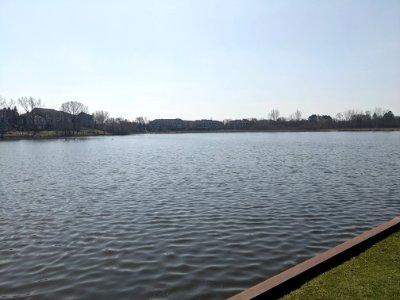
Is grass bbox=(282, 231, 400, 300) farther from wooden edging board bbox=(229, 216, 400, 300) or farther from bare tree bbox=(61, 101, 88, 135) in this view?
bare tree bbox=(61, 101, 88, 135)

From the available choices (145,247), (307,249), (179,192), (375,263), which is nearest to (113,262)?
(145,247)

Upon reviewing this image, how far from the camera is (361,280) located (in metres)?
7.28

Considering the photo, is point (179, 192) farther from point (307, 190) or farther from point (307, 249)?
point (307, 249)

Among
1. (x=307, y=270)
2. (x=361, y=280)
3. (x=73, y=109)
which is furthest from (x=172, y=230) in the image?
(x=73, y=109)

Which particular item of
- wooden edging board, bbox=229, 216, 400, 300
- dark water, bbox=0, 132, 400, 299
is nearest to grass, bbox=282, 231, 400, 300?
wooden edging board, bbox=229, 216, 400, 300

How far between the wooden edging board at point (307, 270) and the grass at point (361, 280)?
7.9 inches

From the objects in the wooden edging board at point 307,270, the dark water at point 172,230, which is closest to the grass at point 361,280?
the wooden edging board at point 307,270

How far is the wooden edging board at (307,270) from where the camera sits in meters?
6.93

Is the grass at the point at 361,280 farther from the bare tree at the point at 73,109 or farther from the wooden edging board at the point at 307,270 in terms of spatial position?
the bare tree at the point at 73,109

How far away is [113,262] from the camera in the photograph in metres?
10.4

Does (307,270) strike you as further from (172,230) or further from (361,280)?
(172,230)

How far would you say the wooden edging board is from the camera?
22.7 ft

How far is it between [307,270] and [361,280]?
110 cm

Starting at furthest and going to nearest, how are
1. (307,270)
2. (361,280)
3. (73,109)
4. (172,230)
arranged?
(73,109)
(172,230)
(307,270)
(361,280)
